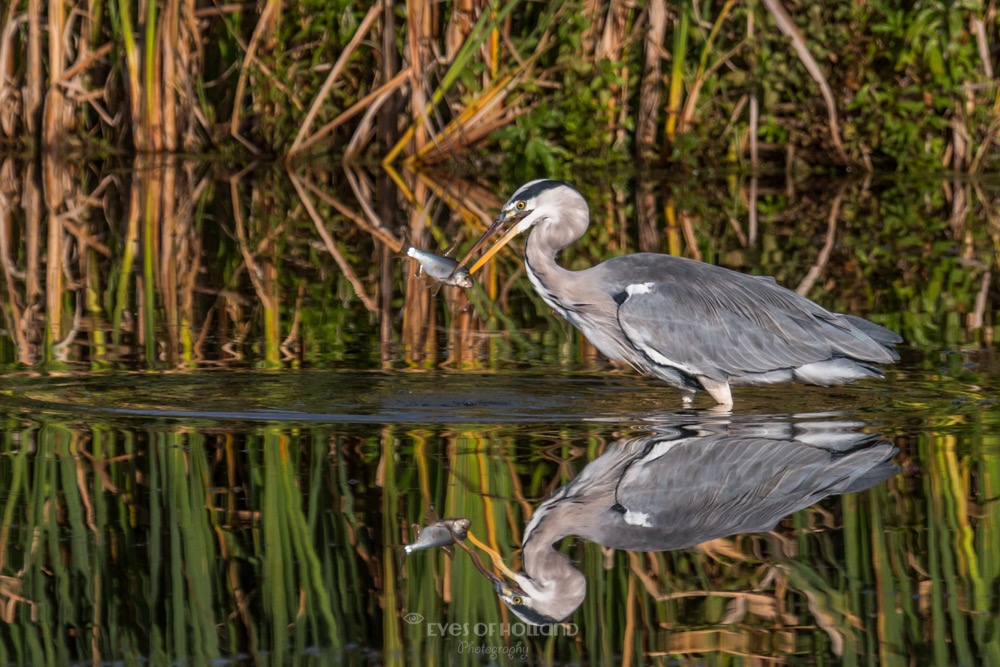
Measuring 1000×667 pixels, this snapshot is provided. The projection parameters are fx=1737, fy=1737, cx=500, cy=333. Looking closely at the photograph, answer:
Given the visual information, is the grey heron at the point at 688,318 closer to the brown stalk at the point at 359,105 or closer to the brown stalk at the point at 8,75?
the brown stalk at the point at 359,105

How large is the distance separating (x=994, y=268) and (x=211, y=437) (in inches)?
253

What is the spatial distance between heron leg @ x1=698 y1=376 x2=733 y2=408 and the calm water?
151 mm

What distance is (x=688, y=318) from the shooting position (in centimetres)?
686

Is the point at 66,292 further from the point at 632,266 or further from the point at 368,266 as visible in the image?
the point at 632,266

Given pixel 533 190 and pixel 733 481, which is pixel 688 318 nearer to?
pixel 533 190

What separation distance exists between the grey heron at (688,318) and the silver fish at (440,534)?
2.02m

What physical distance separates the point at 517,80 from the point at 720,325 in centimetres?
952

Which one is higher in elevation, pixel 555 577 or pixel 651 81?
pixel 651 81

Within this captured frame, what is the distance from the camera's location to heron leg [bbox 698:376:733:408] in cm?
685

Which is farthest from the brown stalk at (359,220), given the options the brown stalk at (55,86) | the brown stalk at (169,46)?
the brown stalk at (55,86)

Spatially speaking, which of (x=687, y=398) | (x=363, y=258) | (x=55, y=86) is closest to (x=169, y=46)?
(x=55, y=86)

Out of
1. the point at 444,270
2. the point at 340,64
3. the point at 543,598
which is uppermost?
the point at 340,64

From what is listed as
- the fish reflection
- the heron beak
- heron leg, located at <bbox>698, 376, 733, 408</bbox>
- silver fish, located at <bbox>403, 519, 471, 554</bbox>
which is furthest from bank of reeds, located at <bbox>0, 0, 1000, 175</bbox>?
silver fish, located at <bbox>403, 519, 471, 554</bbox>

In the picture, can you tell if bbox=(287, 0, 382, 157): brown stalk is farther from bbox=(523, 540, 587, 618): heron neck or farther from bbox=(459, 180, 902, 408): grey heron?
bbox=(523, 540, 587, 618): heron neck
